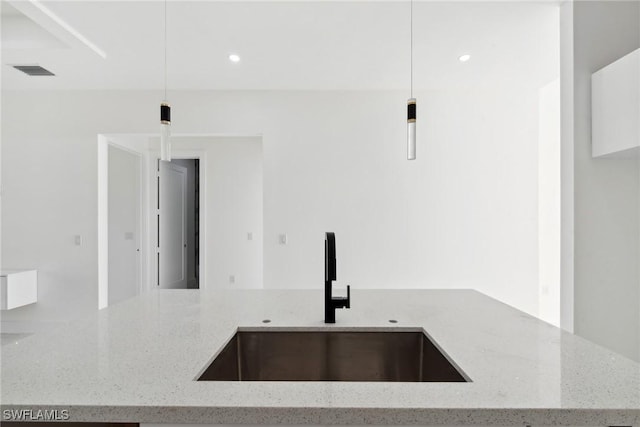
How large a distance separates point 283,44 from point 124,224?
3.26m

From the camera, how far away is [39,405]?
688 mm

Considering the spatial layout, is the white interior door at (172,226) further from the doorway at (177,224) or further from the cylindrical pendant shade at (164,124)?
the cylindrical pendant shade at (164,124)

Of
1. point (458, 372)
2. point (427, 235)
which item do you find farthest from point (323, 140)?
point (458, 372)

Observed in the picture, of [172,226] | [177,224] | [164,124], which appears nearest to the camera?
[164,124]

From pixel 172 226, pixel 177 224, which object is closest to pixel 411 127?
pixel 172 226

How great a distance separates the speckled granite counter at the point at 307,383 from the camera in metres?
0.67

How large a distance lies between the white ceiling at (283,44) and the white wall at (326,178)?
23cm

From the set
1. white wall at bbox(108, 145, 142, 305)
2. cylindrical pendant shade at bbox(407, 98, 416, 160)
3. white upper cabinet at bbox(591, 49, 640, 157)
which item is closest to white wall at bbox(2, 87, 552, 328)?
white wall at bbox(108, 145, 142, 305)

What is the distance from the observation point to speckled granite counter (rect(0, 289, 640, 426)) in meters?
0.67

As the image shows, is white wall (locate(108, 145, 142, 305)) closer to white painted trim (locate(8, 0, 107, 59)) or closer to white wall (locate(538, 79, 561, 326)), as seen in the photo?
white painted trim (locate(8, 0, 107, 59))

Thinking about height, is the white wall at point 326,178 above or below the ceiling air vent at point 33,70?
below

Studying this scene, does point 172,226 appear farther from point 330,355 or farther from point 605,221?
point 605,221

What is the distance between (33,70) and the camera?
311 cm

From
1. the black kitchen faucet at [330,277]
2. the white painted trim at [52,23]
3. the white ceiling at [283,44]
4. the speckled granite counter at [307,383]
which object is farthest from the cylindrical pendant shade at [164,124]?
the white painted trim at [52,23]
